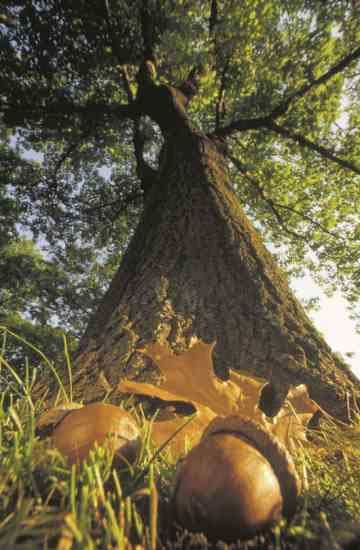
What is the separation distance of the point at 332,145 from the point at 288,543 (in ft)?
22.5

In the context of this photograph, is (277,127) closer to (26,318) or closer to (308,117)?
(308,117)

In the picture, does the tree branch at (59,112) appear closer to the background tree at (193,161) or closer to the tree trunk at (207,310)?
the background tree at (193,161)

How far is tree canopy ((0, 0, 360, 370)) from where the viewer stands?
14.3 feet

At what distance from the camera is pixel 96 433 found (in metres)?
0.72

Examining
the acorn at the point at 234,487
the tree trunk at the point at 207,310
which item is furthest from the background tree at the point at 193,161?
the acorn at the point at 234,487

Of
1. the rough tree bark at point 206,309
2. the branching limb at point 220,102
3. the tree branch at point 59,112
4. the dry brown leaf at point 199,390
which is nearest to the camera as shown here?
the dry brown leaf at point 199,390

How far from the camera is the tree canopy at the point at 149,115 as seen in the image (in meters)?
4.36

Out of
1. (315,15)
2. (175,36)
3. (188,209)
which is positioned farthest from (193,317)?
(315,15)

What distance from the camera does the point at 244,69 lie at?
5.63 meters

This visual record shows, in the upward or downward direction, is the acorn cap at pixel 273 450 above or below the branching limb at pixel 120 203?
below

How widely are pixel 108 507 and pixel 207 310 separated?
1.64m

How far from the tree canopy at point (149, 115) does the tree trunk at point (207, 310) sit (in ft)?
6.17

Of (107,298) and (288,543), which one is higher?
(107,298)

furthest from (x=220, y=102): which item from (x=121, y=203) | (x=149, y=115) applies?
(x=121, y=203)
